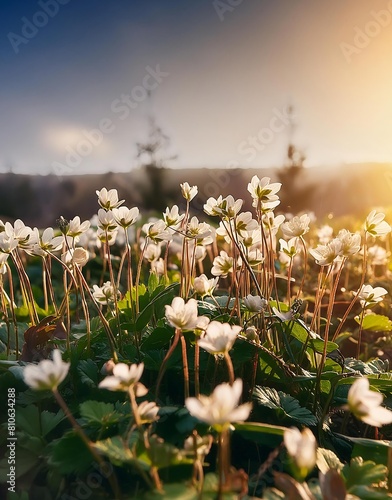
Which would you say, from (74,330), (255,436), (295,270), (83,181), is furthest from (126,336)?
(83,181)

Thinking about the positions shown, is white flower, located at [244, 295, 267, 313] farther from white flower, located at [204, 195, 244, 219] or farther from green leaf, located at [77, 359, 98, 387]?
green leaf, located at [77, 359, 98, 387]

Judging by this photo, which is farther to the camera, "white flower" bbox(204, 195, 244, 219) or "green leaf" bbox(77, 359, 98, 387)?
"white flower" bbox(204, 195, 244, 219)

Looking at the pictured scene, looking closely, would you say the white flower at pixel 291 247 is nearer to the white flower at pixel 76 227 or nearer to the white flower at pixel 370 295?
the white flower at pixel 370 295

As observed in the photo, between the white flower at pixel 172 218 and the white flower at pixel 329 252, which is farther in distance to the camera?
the white flower at pixel 172 218

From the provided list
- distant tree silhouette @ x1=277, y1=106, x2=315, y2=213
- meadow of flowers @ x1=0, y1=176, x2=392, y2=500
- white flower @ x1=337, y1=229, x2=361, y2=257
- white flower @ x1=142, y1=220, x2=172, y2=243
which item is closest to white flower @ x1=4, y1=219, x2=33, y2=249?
meadow of flowers @ x1=0, y1=176, x2=392, y2=500

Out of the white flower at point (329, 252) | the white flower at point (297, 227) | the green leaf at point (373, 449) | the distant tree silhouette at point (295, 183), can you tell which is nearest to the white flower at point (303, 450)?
the green leaf at point (373, 449)

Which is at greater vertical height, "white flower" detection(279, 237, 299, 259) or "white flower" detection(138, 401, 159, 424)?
"white flower" detection(279, 237, 299, 259)
